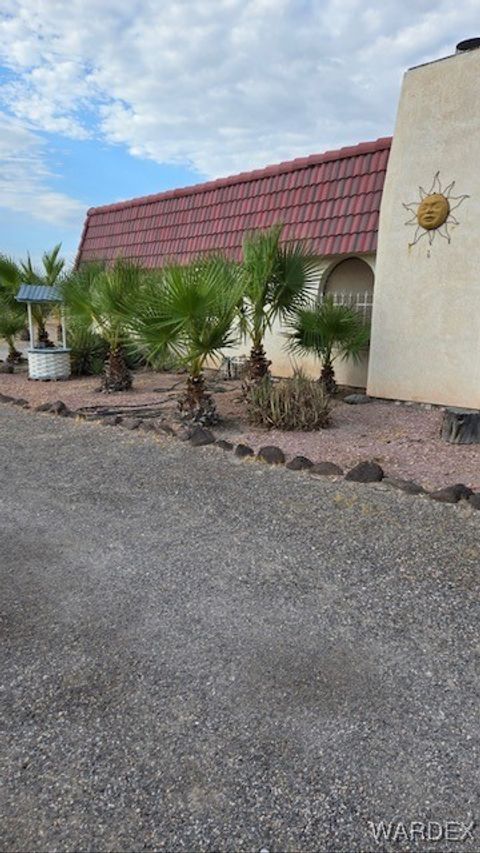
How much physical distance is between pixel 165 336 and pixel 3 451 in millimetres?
2518

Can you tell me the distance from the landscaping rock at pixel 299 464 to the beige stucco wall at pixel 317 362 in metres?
4.33

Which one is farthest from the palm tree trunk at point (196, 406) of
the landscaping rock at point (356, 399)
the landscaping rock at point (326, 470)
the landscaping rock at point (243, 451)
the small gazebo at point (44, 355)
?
the small gazebo at point (44, 355)

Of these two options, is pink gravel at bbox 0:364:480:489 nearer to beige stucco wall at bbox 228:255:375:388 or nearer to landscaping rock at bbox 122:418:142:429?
landscaping rock at bbox 122:418:142:429

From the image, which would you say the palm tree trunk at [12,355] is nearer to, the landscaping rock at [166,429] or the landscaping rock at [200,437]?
the landscaping rock at [166,429]

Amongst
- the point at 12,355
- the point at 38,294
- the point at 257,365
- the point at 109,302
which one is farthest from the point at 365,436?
the point at 12,355

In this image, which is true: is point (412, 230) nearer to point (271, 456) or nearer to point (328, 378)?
point (328, 378)

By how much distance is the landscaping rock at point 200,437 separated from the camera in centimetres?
720

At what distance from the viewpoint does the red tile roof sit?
10.5 meters

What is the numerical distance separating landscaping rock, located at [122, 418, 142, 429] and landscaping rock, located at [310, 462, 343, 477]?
320 cm

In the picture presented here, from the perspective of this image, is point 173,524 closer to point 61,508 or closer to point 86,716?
point 61,508

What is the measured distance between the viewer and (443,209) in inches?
345

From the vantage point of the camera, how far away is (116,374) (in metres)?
11.4

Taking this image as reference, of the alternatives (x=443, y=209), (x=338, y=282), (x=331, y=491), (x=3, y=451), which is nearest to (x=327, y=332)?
(x=443, y=209)

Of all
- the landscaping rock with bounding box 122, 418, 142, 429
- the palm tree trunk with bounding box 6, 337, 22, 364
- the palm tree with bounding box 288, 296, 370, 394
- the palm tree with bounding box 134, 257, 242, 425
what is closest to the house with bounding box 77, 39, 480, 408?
the palm tree with bounding box 288, 296, 370, 394
